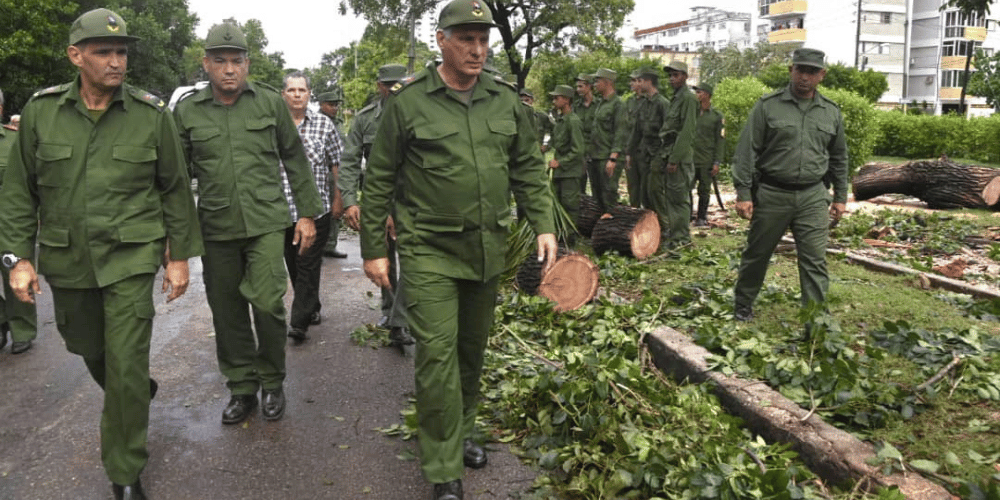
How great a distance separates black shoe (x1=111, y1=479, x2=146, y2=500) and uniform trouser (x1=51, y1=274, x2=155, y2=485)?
0.04m

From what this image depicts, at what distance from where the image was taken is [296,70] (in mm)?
7328

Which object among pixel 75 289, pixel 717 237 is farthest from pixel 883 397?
pixel 717 237

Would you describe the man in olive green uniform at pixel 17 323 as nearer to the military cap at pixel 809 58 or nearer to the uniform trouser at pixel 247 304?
the uniform trouser at pixel 247 304

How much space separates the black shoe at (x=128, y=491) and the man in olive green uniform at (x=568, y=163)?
7388 mm

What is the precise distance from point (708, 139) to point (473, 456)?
9703 mm

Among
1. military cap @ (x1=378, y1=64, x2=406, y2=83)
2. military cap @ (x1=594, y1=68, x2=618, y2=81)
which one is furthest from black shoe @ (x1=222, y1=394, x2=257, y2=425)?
military cap @ (x1=594, y1=68, x2=618, y2=81)

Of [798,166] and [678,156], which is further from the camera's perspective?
[678,156]

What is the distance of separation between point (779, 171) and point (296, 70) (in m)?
4.02

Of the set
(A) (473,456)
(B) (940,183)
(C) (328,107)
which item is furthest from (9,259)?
(B) (940,183)

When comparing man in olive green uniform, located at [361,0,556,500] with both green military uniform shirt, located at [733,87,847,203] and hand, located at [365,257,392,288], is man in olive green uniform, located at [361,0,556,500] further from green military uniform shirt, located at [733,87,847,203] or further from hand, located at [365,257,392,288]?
green military uniform shirt, located at [733,87,847,203]

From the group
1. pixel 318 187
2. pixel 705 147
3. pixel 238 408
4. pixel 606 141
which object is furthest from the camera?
pixel 705 147

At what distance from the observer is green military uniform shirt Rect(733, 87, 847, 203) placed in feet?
20.2

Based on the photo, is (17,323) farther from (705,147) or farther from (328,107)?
(705,147)

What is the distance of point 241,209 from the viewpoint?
483cm
